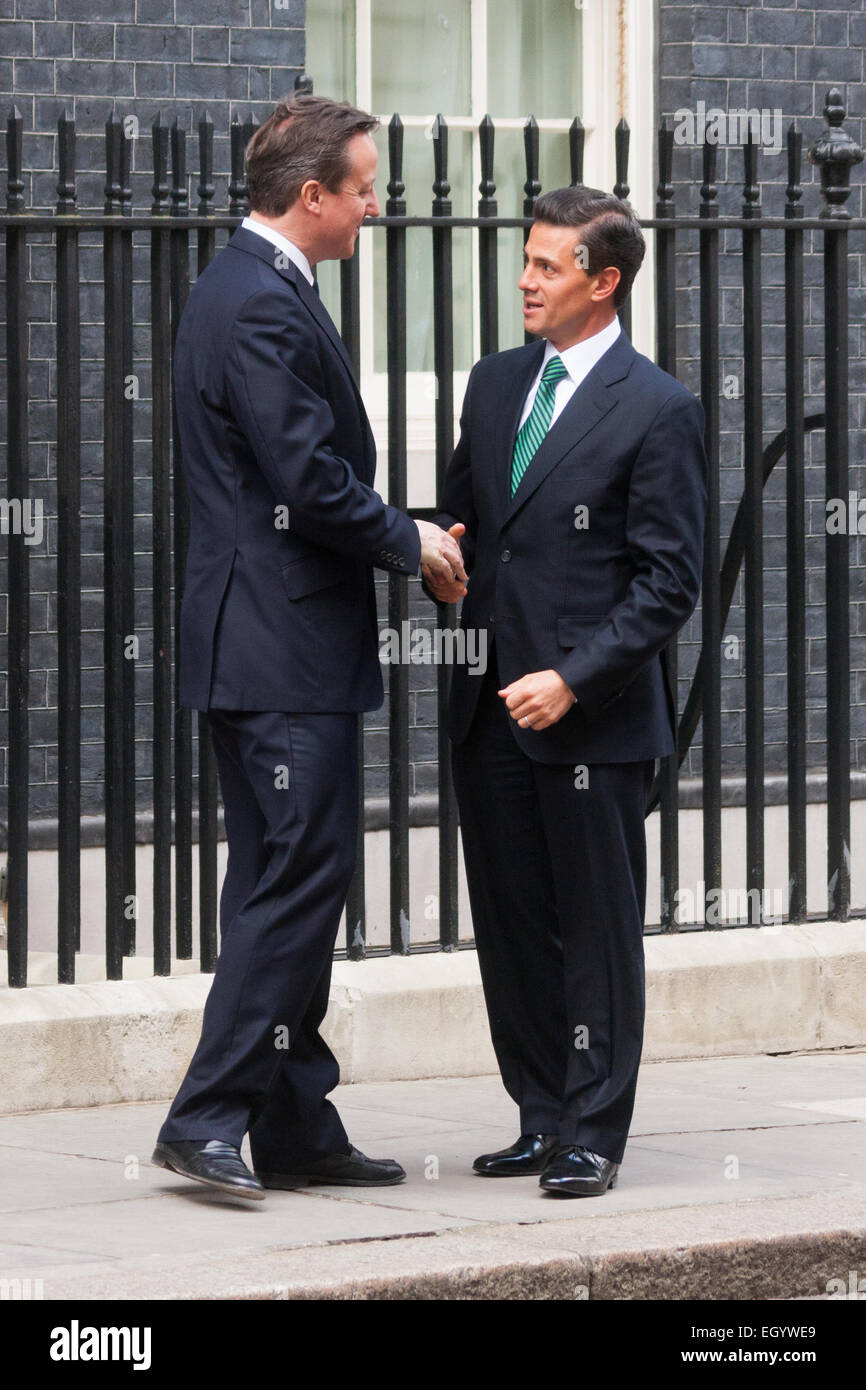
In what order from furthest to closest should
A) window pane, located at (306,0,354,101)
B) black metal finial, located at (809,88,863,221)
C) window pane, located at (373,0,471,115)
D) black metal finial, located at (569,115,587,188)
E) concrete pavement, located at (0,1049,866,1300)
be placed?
window pane, located at (373,0,471,115)
window pane, located at (306,0,354,101)
black metal finial, located at (809,88,863,221)
black metal finial, located at (569,115,587,188)
concrete pavement, located at (0,1049,866,1300)

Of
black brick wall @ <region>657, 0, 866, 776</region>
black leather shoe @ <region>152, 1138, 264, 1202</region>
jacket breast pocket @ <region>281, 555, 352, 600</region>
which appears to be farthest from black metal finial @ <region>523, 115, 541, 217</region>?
black leather shoe @ <region>152, 1138, 264, 1202</region>

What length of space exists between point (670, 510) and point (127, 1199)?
1816 mm

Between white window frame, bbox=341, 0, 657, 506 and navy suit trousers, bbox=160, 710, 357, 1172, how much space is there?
3.86 metres

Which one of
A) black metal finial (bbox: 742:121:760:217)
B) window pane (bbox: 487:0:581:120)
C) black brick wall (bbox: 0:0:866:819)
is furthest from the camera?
window pane (bbox: 487:0:581:120)

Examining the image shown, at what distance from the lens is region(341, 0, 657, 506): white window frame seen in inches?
352

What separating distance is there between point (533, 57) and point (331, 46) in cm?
81

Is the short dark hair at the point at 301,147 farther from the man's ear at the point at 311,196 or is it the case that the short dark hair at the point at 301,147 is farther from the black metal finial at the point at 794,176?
the black metal finial at the point at 794,176

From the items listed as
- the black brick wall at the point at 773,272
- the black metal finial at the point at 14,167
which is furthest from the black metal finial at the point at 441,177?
the black brick wall at the point at 773,272

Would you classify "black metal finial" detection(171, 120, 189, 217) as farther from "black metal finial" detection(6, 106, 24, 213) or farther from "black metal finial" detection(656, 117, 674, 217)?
"black metal finial" detection(656, 117, 674, 217)

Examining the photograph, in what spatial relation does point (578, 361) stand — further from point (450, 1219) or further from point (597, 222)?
point (450, 1219)

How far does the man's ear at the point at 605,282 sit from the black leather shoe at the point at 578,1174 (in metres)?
1.79

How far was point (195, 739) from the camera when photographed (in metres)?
8.38

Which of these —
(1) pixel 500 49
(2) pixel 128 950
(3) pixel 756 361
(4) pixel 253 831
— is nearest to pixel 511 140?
(1) pixel 500 49

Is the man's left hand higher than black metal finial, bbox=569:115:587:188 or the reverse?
the reverse
